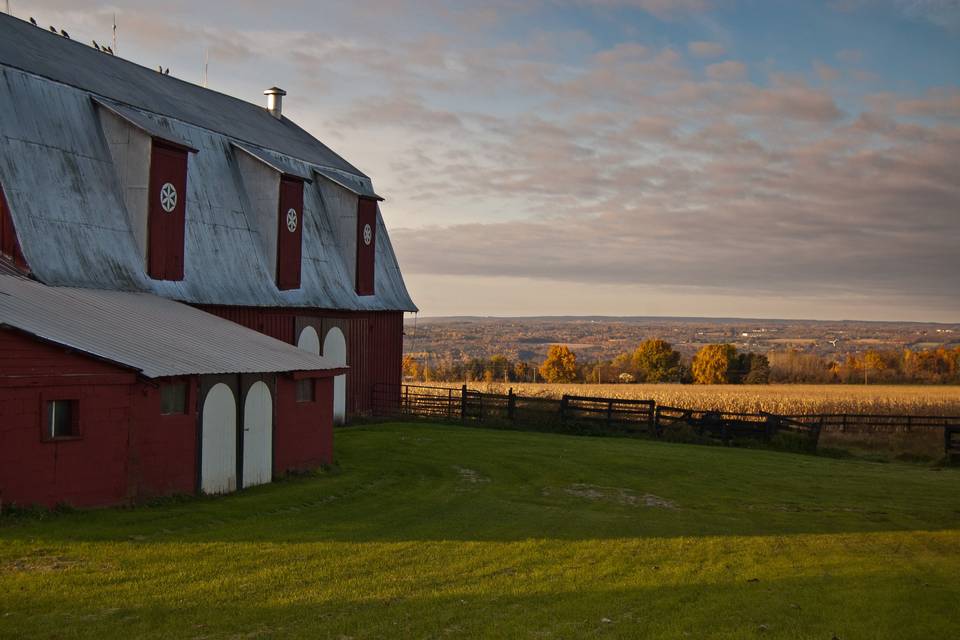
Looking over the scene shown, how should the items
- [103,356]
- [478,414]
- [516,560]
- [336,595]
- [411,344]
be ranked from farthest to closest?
[411,344], [478,414], [103,356], [516,560], [336,595]

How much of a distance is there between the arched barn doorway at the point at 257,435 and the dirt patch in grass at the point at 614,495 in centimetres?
563

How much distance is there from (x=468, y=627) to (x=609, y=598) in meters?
2.13

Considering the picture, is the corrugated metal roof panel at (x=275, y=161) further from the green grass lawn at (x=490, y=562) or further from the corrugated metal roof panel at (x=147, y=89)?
the green grass lawn at (x=490, y=562)

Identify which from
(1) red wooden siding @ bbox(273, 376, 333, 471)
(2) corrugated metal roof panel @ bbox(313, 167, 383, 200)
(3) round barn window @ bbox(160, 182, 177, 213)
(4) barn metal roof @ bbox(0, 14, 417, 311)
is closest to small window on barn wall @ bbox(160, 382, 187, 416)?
(1) red wooden siding @ bbox(273, 376, 333, 471)

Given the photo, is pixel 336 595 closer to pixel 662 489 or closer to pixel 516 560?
pixel 516 560

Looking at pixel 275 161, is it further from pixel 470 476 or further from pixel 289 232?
pixel 470 476

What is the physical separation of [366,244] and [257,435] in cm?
1507

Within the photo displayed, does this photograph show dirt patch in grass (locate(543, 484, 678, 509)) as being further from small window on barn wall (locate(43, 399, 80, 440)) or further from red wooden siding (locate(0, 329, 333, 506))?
small window on barn wall (locate(43, 399, 80, 440))

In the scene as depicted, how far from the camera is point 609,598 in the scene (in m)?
11.1

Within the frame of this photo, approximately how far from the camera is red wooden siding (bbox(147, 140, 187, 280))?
76.3 feet

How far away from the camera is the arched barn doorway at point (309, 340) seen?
29094mm

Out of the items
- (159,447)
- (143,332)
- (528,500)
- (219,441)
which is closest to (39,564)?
(159,447)

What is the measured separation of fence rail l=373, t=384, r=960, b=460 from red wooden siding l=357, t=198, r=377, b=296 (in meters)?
3.77

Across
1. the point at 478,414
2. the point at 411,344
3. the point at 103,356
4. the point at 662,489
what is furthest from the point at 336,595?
the point at 411,344
